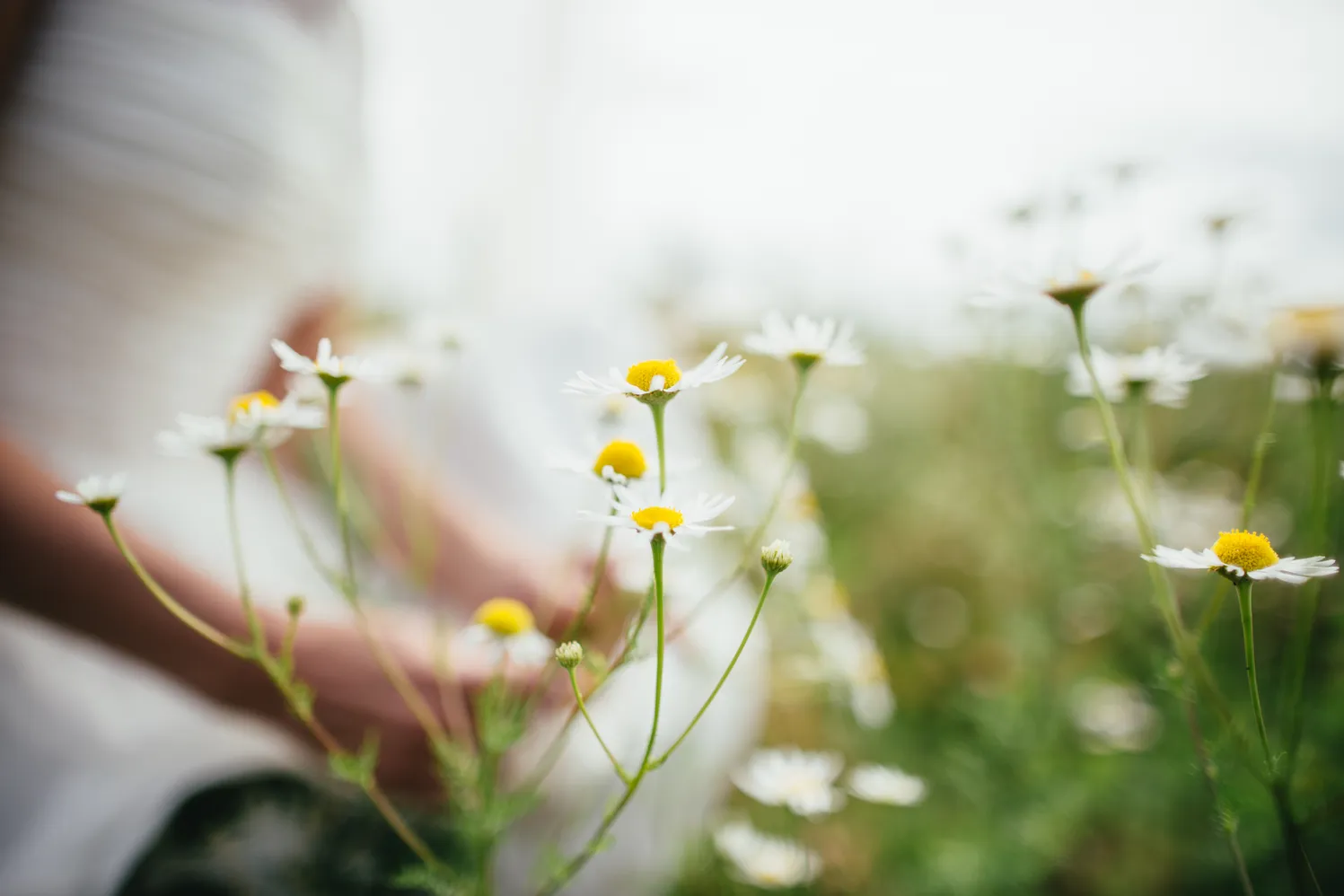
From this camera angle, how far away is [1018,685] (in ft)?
2.57

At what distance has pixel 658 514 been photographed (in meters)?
0.27

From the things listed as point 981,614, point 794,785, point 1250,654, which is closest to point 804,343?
point 1250,654

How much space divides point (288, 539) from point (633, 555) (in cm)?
42

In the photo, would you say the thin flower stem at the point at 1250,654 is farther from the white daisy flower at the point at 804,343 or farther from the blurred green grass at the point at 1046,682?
the blurred green grass at the point at 1046,682

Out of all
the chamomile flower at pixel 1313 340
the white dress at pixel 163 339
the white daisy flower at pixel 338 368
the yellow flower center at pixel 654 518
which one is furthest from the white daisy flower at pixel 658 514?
the white dress at pixel 163 339

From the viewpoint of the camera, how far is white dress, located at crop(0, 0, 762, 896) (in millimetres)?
511

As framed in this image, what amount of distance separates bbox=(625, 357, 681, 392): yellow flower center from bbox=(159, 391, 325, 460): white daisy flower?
0.13m

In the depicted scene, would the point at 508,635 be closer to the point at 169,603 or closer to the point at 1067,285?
the point at 169,603

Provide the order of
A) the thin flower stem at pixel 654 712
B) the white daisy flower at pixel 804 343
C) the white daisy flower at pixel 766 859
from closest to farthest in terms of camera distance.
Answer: the thin flower stem at pixel 654 712 → the white daisy flower at pixel 804 343 → the white daisy flower at pixel 766 859

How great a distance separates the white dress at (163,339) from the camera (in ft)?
1.68

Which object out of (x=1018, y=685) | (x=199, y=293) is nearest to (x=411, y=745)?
(x=199, y=293)

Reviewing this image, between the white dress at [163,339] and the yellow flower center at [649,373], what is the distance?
37 centimetres

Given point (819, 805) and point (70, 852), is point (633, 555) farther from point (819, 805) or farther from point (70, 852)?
point (70, 852)

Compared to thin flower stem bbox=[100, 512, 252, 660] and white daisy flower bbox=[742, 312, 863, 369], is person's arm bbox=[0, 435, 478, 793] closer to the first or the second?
thin flower stem bbox=[100, 512, 252, 660]
